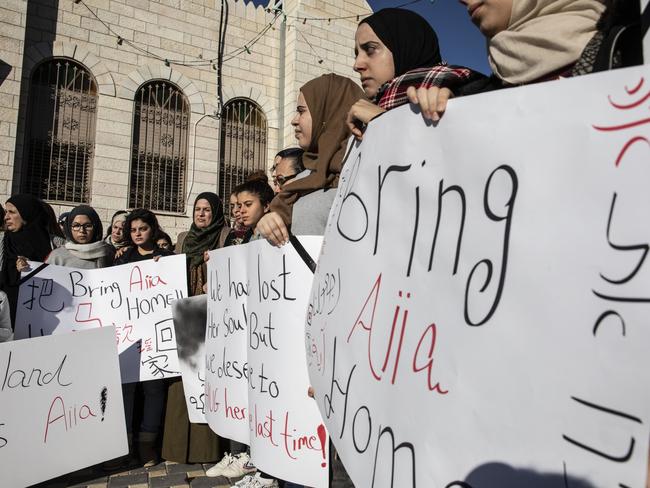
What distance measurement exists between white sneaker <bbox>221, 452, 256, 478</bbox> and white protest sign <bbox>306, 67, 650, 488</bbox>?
2152 mm

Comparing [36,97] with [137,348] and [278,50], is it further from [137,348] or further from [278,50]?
[137,348]

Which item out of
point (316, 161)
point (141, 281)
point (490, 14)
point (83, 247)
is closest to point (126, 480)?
point (141, 281)

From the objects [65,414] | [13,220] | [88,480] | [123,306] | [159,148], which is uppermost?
[159,148]

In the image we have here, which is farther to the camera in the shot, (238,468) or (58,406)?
(238,468)

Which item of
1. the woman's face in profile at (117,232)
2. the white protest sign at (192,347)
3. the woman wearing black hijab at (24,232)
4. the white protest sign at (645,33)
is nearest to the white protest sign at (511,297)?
the white protest sign at (645,33)

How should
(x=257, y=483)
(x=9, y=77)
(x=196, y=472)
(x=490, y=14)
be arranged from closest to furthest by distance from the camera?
(x=490, y=14) < (x=257, y=483) < (x=196, y=472) < (x=9, y=77)

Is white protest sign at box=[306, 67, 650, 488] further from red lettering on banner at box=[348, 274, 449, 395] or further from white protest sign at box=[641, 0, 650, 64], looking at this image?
white protest sign at box=[641, 0, 650, 64]

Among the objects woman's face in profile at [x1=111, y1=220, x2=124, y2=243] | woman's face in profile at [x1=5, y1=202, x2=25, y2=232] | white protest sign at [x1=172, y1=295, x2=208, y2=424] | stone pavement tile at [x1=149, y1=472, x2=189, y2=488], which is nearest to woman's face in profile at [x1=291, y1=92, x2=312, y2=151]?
white protest sign at [x1=172, y1=295, x2=208, y2=424]

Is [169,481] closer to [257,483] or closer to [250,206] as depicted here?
[257,483]

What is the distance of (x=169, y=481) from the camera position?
107 inches

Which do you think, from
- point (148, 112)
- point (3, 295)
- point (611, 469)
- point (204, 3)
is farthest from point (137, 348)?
point (204, 3)

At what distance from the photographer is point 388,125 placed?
921 millimetres

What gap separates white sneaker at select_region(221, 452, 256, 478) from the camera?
8.93ft

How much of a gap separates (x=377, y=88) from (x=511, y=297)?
3.23 feet
